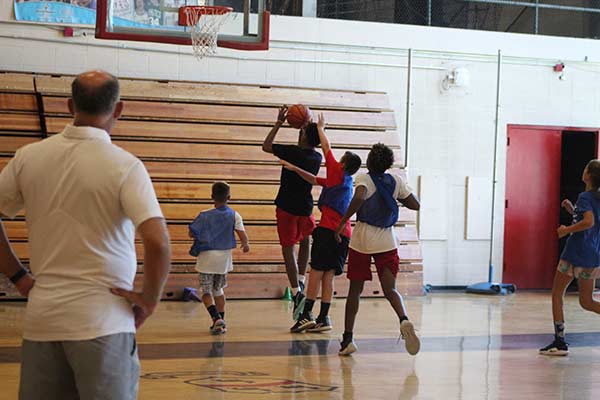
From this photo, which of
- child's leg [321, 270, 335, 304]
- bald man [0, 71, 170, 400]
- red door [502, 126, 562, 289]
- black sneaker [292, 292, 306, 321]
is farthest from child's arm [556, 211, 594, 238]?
red door [502, 126, 562, 289]

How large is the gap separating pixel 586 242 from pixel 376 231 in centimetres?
168

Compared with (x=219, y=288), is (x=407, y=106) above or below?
above

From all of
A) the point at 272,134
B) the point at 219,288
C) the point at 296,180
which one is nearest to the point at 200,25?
the point at 272,134

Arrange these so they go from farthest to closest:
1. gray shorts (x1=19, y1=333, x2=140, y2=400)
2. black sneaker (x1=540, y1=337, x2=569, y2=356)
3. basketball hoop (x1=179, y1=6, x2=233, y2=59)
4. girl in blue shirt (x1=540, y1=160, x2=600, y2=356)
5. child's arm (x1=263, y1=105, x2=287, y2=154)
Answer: basketball hoop (x1=179, y1=6, x2=233, y2=59), child's arm (x1=263, y1=105, x2=287, y2=154), black sneaker (x1=540, y1=337, x2=569, y2=356), girl in blue shirt (x1=540, y1=160, x2=600, y2=356), gray shorts (x1=19, y1=333, x2=140, y2=400)

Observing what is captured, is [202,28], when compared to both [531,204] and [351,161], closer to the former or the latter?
[351,161]

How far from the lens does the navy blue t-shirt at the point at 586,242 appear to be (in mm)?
7992

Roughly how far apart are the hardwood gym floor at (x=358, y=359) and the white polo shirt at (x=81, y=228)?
109 inches

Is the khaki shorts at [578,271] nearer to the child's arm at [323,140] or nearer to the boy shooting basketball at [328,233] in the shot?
the boy shooting basketball at [328,233]

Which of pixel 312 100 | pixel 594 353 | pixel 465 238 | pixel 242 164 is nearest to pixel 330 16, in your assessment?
pixel 312 100

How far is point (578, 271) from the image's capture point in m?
8.03

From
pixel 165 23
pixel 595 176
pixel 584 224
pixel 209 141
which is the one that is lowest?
pixel 584 224

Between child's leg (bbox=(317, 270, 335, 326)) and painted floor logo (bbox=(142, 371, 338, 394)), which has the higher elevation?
child's leg (bbox=(317, 270, 335, 326))

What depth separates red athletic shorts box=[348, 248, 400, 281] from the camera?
303 inches

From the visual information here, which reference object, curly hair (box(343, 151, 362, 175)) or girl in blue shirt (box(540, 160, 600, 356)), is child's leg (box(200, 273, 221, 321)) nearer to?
curly hair (box(343, 151, 362, 175))
